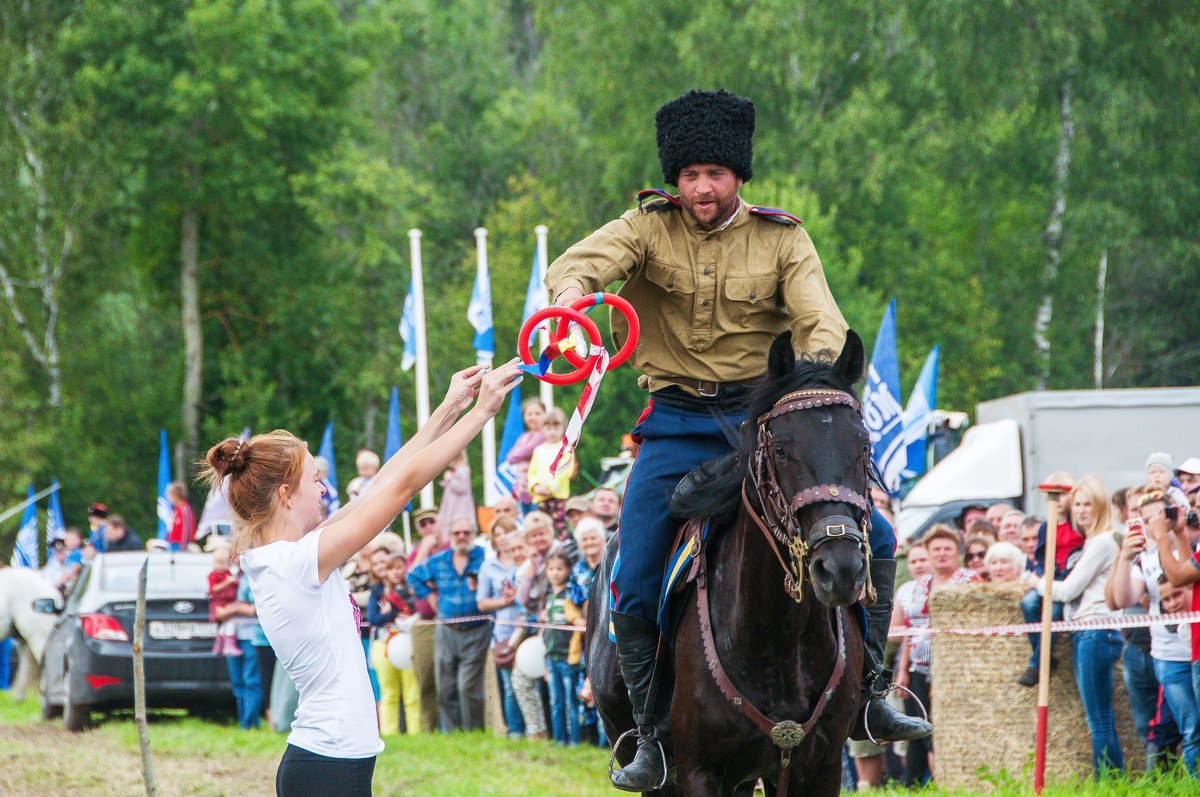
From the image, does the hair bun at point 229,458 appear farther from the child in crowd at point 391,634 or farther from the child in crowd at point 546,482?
the child in crowd at point 391,634

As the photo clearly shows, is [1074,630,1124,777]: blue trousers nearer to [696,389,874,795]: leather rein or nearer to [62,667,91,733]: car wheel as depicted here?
[696,389,874,795]: leather rein

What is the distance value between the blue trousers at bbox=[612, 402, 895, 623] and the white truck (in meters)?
12.8

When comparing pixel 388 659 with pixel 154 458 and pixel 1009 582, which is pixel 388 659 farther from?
pixel 154 458

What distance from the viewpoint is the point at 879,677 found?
6.49 metres

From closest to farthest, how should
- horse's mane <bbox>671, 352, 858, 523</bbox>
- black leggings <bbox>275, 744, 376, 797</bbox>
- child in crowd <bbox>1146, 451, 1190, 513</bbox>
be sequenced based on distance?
black leggings <bbox>275, 744, 376, 797</bbox>, horse's mane <bbox>671, 352, 858, 523</bbox>, child in crowd <bbox>1146, 451, 1190, 513</bbox>

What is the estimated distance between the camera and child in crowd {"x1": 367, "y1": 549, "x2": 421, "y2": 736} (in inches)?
655

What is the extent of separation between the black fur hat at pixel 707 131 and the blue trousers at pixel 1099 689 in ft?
16.2

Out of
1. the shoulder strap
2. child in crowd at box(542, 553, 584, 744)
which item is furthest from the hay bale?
the shoulder strap

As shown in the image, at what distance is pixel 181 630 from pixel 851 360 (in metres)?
12.7

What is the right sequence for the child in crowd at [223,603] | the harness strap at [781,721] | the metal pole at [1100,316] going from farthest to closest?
the metal pole at [1100,316]
the child in crowd at [223,603]
the harness strap at [781,721]

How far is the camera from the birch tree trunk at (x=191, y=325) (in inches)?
1727

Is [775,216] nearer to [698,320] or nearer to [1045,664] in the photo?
[698,320]

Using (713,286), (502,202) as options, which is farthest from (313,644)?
(502,202)

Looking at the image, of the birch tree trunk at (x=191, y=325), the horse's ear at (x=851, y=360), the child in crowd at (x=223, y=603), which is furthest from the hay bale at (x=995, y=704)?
the birch tree trunk at (x=191, y=325)
